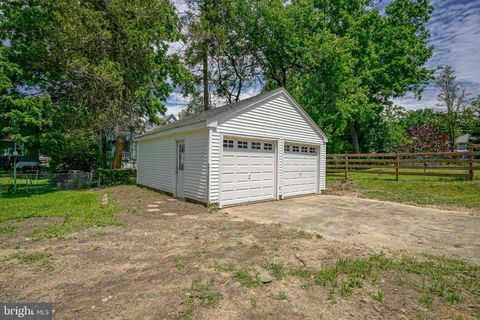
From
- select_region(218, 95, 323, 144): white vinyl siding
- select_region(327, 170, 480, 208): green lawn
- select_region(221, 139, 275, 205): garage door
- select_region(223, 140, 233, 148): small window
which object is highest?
select_region(218, 95, 323, 144): white vinyl siding

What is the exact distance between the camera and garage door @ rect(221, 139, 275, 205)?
26.7ft

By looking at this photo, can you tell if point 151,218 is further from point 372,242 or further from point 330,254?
point 372,242

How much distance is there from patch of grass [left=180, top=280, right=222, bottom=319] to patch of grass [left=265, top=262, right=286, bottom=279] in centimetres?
90

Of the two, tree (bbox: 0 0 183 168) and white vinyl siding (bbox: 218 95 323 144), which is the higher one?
tree (bbox: 0 0 183 168)

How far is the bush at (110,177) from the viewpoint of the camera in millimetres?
13883

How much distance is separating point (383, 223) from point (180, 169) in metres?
6.92

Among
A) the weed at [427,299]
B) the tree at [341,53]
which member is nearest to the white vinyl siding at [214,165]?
the weed at [427,299]

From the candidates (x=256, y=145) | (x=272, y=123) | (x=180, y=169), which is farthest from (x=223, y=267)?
(x=272, y=123)

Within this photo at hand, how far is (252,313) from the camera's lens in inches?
101

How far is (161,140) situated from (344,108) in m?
12.3

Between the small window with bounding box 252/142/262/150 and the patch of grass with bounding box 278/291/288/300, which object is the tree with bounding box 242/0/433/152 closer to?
the small window with bounding box 252/142/262/150

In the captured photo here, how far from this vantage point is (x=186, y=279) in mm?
3244

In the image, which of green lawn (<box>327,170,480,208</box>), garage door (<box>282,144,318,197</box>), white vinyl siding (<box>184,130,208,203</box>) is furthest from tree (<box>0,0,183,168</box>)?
green lawn (<box>327,170,480,208</box>)

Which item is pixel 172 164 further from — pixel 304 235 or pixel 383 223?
pixel 383 223
